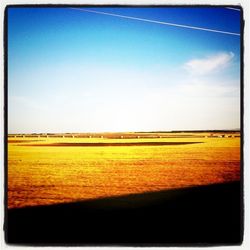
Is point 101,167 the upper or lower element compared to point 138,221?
upper

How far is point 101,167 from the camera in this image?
9.59 feet

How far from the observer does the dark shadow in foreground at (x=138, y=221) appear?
251cm

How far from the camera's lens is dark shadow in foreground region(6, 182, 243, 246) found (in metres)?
2.51

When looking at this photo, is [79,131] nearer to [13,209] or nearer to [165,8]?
[13,209]

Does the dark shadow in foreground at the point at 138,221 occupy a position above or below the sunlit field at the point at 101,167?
below

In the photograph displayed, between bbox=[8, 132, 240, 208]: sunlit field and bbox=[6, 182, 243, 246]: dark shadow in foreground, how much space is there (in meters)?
0.08

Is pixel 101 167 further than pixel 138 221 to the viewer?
Yes

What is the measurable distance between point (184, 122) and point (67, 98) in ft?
2.46

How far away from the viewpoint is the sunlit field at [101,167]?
2537 millimetres

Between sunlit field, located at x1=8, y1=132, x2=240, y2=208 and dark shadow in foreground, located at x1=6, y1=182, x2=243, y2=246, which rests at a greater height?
sunlit field, located at x1=8, y1=132, x2=240, y2=208

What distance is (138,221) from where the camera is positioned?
2584 millimetres

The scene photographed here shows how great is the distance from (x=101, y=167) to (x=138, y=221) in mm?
505

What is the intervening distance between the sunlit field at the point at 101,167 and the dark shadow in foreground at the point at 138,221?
79 millimetres
